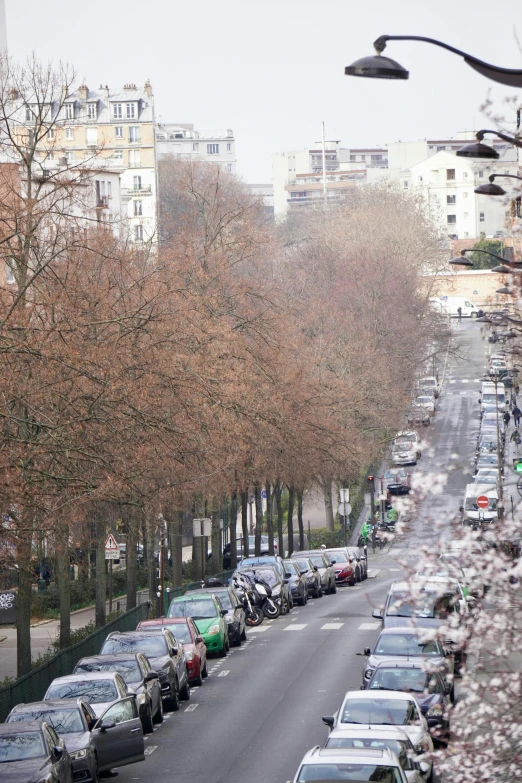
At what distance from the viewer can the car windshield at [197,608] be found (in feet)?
113

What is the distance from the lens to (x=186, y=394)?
29.0 m

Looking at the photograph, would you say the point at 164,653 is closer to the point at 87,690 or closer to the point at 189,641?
the point at 189,641

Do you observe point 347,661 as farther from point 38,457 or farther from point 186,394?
point 38,457

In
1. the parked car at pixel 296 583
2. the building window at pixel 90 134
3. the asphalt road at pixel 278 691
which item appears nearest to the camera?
the asphalt road at pixel 278 691

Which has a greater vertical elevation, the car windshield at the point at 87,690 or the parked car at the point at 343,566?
the parked car at the point at 343,566

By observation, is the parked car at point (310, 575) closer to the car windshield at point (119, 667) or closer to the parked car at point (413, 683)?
the car windshield at point (119, 667)

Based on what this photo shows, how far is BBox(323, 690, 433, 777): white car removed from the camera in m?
18.8

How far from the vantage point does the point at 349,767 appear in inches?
596

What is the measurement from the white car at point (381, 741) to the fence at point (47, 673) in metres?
7.72

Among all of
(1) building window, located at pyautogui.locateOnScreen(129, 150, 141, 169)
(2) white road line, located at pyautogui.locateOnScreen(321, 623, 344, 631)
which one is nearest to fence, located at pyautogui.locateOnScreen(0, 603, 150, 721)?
(2) white road line, located at pyautogui.locateOnScreen(321, 623, 344, 631)

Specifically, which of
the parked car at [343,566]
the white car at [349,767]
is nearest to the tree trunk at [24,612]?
the white car at [349,767]

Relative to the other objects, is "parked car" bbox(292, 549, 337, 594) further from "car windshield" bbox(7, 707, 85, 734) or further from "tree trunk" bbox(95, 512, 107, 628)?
"car windshield" bbox(7, 707, 85, 734)

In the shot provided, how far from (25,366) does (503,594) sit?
13.5 m

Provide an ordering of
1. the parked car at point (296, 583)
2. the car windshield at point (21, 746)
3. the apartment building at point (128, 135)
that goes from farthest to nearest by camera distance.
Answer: the apartment building at point (128, 135) → the parked car at point (296, 583) → the car windshield at point (21, 746)
